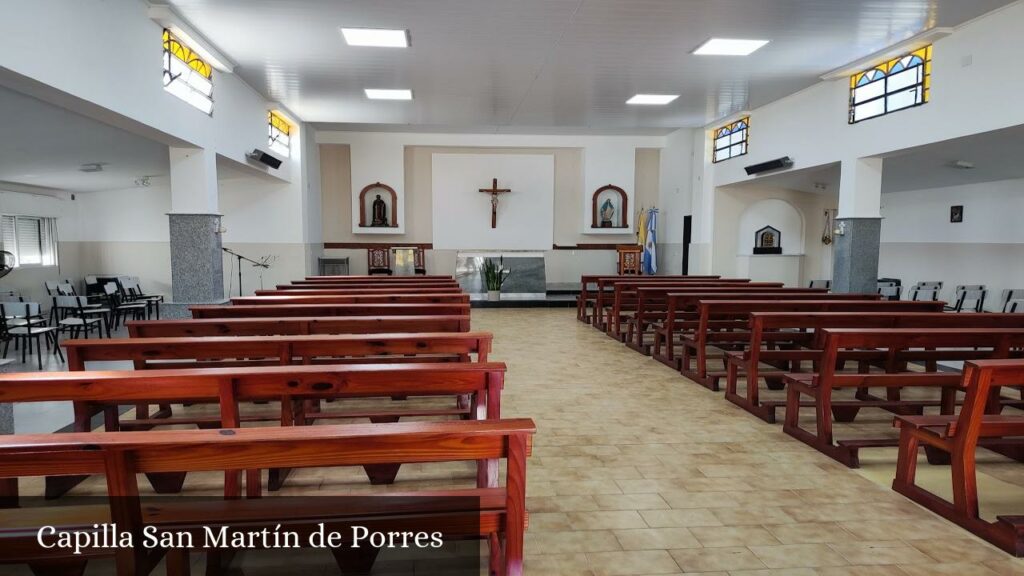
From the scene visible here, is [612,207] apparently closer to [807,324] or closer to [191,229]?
[191,229]

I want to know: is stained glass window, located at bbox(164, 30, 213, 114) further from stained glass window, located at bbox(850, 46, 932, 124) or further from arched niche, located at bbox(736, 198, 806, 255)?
arched niche, located at bbox(736, 198, 806, 255)

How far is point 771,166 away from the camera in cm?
935

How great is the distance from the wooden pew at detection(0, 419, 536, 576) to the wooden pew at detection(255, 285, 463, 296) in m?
4.26

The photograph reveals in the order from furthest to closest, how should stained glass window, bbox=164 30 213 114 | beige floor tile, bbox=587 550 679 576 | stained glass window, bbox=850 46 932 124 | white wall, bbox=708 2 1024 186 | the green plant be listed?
the green plant
stained glass window, bbox=850 46 932 124
stained glass window, bbox=164 30 213 114
white wall, bbox=708 2 1024 186
beige floor tile, bbox=587 550 679 576

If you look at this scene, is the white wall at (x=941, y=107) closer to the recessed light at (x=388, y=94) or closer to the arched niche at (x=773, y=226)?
the arched niche at (x=773, y=226)

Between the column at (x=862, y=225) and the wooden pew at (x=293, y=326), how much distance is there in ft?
20.7

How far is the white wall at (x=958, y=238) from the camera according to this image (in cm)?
972

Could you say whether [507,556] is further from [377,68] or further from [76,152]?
[76,152]

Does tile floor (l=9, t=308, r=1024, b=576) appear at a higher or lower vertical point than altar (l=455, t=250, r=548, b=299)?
lower

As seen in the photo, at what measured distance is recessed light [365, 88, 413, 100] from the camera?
29.0ft

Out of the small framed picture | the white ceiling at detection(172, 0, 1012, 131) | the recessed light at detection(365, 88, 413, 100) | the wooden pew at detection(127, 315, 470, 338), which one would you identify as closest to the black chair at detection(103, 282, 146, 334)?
the white ceiling at detection(172, 0, 1012, 131)

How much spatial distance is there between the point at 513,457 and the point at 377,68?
713 centimetres

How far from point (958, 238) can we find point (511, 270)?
28.9ft

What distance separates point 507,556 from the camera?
1.61 metres
